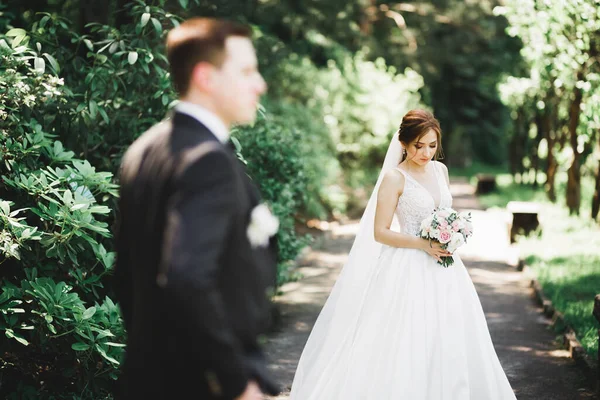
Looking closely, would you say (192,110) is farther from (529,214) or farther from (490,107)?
(490,107)

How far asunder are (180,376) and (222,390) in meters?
0.19

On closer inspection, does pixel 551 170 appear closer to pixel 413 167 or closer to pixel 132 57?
pixel 413 167

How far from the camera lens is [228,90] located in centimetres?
245

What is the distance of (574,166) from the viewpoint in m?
16.3

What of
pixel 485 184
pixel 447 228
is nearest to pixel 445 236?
pixel 447 228

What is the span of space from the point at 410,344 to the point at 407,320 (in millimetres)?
163

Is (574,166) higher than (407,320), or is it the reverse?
(574,166)

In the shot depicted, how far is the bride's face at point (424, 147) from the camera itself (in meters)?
5.16

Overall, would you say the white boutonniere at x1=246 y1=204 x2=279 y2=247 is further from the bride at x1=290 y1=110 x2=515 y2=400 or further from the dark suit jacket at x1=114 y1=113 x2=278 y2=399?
the bride at x1=290 y1=110 x2=515 y2=400

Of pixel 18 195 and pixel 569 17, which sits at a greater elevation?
pixel 569 17

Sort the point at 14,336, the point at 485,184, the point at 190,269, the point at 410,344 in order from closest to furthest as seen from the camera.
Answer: the point at 190,269 < the point at 14,336 < the point at 410,344 < the point at 485,184

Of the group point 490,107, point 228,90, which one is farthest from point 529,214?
point 490,107

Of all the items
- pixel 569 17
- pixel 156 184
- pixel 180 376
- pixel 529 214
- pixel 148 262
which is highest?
pixel 569 17

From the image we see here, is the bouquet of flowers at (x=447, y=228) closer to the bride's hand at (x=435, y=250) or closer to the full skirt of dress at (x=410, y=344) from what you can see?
the bride's hand at (x=435, y=250)
